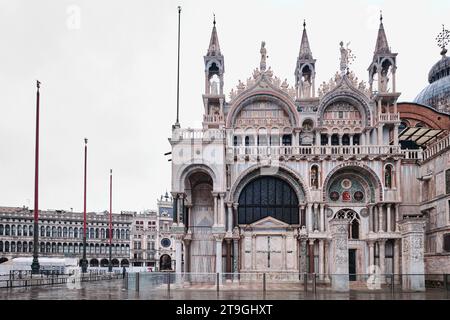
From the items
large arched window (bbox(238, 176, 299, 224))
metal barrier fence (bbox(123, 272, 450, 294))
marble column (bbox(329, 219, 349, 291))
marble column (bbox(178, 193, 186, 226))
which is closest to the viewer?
metal barrier fence (bbox(123, 272, 450, 294))

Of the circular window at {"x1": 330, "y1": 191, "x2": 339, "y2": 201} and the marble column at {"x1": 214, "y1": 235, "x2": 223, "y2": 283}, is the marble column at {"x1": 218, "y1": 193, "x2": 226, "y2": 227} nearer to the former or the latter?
the marble column at {"x1": 214, "y1": 235, "x2": 223, "y2": 283}

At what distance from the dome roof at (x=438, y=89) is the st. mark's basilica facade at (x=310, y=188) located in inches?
1229

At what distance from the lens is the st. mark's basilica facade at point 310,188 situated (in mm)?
36031

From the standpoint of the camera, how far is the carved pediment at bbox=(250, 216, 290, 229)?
125ft

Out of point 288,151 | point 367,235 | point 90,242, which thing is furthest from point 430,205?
point 90,242

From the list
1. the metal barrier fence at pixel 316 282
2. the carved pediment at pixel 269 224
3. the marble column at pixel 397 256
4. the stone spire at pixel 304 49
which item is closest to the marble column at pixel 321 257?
the carved pediment at pixel 269 224

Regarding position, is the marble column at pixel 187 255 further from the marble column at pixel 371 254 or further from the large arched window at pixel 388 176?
the large arched window at pixel 388 176

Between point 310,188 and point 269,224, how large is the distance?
4304mm

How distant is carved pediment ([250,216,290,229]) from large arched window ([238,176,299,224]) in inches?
25.8

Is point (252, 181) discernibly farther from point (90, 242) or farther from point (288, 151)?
point (90, 242)

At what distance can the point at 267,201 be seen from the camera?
39062 mm

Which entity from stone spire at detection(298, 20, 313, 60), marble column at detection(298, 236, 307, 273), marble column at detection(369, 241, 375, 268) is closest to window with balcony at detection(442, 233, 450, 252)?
marble column at detection(369, 241, 375, 268)

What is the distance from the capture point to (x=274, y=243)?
125 ft
